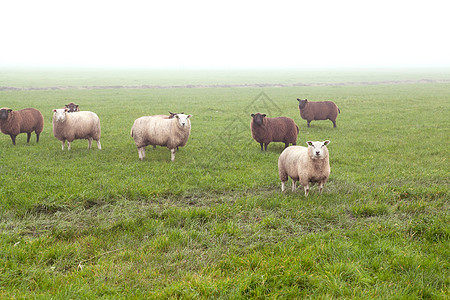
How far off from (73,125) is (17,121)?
272cm

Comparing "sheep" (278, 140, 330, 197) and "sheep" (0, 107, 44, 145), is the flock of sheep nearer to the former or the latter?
"sheep" (0, 107, 44, 145)

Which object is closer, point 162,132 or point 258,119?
point 162,132

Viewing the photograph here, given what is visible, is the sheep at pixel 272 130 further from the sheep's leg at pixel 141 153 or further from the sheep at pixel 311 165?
the sheep at pixel 311 165

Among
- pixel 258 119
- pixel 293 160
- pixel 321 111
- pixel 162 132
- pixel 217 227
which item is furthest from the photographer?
pixel 321 111

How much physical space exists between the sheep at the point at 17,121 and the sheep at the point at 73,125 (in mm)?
2024

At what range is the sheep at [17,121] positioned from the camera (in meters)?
11.6

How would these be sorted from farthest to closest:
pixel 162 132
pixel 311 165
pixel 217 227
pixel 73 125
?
pixel 73 125
pixel 162 132
pixel 311 165
pixel 217 227

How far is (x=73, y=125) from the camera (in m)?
11.2

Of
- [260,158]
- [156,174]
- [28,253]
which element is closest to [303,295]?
[28,253]

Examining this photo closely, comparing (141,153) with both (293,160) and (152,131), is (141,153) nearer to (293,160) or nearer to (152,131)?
(152,131)

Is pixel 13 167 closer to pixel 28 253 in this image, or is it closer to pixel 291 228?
pixel 28 253

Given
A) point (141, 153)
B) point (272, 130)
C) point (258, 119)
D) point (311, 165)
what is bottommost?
point (141, 153)

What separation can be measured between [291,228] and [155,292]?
290 cm

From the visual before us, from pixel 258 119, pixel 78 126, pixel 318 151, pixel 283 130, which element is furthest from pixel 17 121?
pixel 318 151
